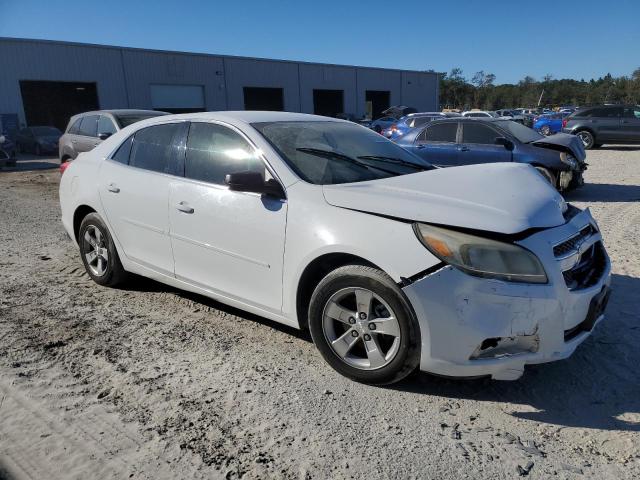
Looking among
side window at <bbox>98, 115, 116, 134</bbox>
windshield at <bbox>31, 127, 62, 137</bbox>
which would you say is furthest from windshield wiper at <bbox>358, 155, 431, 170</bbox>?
windshield at <bbox>31, 127, 62, 137</bbox>

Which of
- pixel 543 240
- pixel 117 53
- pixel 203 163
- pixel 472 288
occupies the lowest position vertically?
pixel 472 288

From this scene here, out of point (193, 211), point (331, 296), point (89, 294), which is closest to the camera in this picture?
point (331, 296)

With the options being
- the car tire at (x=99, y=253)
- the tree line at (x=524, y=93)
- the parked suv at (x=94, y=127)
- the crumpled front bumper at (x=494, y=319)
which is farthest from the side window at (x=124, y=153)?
the tree line at (x=524, y=93)

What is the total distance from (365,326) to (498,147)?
7389 millimetres

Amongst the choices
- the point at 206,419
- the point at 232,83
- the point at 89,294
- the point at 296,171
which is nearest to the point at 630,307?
the point at 296,171

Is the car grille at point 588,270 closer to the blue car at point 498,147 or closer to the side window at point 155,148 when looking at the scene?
the side window at point 155,148

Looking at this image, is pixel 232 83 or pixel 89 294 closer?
pixel 89 294

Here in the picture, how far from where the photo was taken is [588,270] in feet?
10.1

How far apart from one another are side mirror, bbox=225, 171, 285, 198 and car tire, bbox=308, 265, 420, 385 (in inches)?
26.6

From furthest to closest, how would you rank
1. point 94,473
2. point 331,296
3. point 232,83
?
point 232,83 → point 331,296 → point 94,473

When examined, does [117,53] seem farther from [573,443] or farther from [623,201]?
[573,443]

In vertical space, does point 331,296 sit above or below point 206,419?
above

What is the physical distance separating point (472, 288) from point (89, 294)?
11.7 feet

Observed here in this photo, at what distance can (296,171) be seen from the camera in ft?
11.0
